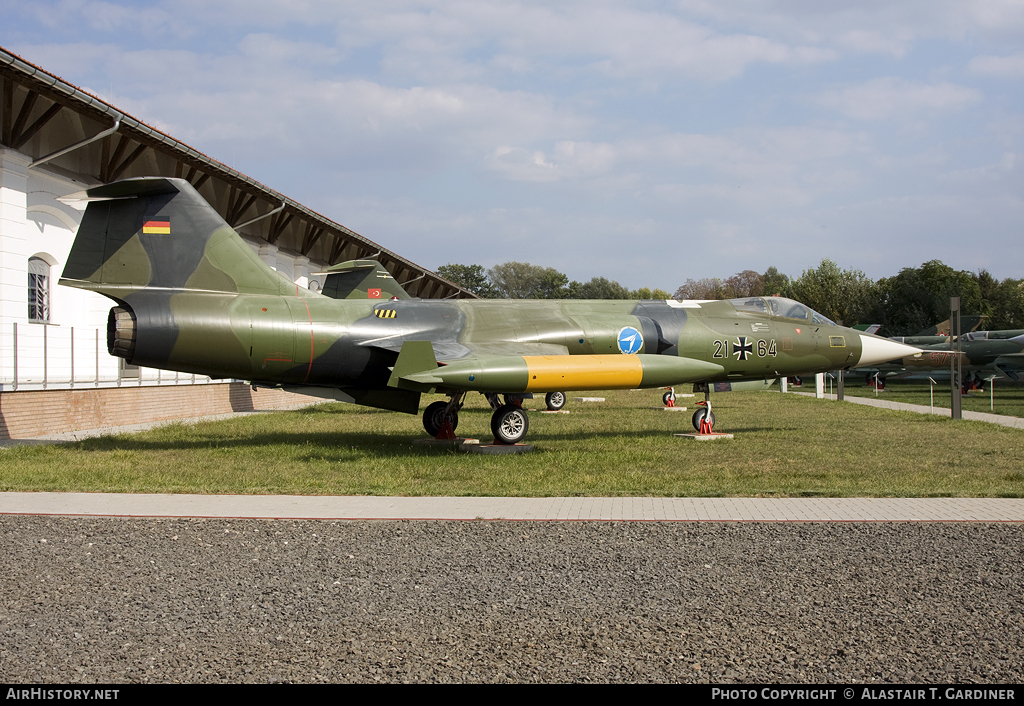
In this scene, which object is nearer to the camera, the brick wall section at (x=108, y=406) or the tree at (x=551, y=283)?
the brick wall section at (x=108, y=406)

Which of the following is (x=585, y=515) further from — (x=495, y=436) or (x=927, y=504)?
(x=495, y=436)

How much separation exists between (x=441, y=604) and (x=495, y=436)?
350 inches

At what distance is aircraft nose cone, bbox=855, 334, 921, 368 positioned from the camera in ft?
56.3

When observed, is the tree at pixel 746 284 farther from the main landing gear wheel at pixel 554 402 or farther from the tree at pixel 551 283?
the main landing gear wheel at pixel 554 402

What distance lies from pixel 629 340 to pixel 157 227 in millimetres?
9107

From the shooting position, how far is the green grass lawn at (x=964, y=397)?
24520mm

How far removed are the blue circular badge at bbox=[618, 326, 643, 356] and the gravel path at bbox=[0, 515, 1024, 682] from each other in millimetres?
8334

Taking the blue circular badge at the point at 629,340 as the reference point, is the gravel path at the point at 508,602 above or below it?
below

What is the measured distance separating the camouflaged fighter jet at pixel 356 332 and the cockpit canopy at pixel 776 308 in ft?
1.16

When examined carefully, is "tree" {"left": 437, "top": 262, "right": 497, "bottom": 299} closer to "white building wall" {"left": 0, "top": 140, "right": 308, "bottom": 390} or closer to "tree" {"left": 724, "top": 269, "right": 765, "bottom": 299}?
"tree" {"left": 724, "top": 269, "right": 765, "bottom": 299}

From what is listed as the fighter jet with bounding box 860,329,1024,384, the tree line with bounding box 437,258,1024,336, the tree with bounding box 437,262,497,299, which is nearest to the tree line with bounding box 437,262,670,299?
the tree with bounding box 437,262,497,299

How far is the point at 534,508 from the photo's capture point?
816cm

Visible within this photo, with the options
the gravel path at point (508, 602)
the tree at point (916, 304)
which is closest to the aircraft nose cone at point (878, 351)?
the gravel path at point (508, 602)
